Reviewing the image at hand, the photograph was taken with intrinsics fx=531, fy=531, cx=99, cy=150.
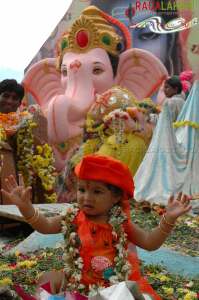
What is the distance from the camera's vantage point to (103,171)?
2635 millimetres

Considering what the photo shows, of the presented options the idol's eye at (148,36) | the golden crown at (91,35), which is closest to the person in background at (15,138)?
the golden crown at (91,35)

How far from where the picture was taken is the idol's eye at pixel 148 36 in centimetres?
1462

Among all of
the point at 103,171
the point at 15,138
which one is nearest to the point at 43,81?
the point at 15,138

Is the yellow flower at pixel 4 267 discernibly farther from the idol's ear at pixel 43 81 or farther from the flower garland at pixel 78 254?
the idol's ear at pixel 43 81

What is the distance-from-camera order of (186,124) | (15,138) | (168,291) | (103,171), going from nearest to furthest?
(103,171), (168,291), (15,138), (186,124)

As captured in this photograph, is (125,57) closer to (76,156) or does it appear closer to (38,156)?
(76,156)

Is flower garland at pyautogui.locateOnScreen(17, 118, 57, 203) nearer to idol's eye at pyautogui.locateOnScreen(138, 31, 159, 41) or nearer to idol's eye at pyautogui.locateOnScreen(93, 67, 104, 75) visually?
idol's eye at pyautogui.locateOnScreen(93, 67, 104, 75)

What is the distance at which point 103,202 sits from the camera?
2691 mm

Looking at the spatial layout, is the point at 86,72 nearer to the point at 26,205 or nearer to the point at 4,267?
the point at 4,267

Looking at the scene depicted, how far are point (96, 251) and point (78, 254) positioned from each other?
3.7 inches

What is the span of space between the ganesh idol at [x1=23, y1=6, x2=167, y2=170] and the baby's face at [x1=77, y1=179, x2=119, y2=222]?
669cm

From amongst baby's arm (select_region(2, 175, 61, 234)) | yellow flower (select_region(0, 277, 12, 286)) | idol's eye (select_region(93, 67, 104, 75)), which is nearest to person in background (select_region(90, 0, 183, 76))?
idol's eye (select_region(93, 67, 104, 75))

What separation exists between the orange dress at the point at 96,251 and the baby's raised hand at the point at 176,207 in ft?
1.03

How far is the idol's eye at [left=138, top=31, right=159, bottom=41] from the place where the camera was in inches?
576
